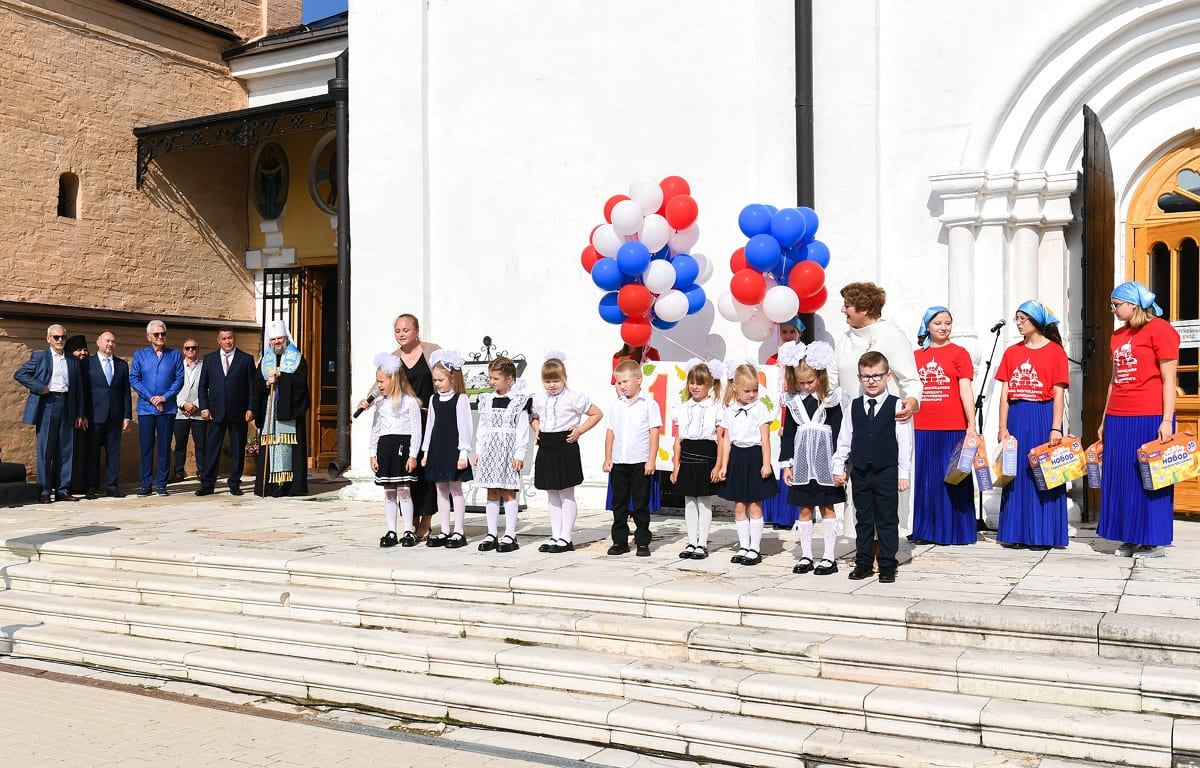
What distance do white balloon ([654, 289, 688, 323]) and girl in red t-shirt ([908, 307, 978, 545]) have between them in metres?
1.90

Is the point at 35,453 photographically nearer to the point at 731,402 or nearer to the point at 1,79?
the point at 1,79

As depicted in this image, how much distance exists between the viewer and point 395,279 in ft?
37.5

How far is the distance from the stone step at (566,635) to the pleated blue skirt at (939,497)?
8.85 feet

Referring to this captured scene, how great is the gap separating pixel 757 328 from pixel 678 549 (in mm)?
2036

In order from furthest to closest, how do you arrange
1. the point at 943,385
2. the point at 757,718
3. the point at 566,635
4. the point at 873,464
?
the point at 943,385 → the point at 873,464 → the point at 566,635 → the point at 757,718

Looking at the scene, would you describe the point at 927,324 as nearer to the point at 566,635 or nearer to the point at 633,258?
the point at 633,258

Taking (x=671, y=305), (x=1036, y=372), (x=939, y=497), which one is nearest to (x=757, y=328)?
(x=671, y=305)

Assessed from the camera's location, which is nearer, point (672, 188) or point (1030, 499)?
point (1030, 499)

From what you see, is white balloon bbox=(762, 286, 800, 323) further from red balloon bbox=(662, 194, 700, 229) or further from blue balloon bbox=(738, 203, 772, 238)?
red balloon bbox=(662, 194, 700, 229)

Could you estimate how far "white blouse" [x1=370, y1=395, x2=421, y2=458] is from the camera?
26.2 ft

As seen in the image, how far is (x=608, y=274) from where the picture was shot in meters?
8.94

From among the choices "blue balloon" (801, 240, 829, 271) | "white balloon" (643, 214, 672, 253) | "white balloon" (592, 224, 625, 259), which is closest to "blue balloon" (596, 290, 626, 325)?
"white balloon" (592, 224, 625, 259)

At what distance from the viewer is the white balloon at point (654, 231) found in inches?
350

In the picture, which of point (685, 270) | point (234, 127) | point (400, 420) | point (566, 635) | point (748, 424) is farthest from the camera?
point (234, 127)
